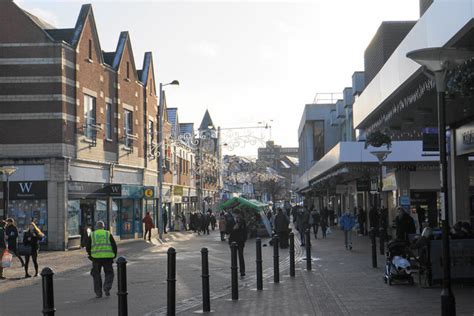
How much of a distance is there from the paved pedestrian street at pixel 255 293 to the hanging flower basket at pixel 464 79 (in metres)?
3.45

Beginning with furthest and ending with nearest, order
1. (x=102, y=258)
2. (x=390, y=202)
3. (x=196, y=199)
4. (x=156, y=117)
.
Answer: (x=196, y=199), (x=156, y=117), (x=390, y=202), (x=102, y=258)

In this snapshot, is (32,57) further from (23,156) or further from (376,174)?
(376,174)

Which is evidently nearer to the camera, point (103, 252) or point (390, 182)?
point (103, 252)

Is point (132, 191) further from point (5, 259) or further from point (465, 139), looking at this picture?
point (465, 139)

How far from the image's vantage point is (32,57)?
2969 cm

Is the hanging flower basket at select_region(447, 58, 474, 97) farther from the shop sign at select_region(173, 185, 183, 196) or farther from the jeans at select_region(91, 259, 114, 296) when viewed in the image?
the shop sign at select_region(173, 185, 183, 196)

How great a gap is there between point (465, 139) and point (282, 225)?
11.9 m

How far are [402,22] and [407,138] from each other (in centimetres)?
1239

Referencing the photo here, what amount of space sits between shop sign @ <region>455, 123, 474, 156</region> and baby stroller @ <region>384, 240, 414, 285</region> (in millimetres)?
3575

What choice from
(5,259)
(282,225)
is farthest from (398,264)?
(282,225)

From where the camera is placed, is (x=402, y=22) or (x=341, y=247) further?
(x=402, y=22)

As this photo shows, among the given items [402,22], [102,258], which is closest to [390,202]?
[402,22]

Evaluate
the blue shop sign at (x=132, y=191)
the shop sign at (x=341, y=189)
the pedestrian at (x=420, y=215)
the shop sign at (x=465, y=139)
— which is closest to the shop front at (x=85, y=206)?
the blue shop sign at (x=132, y=191)

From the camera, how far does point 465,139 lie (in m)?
16.3
